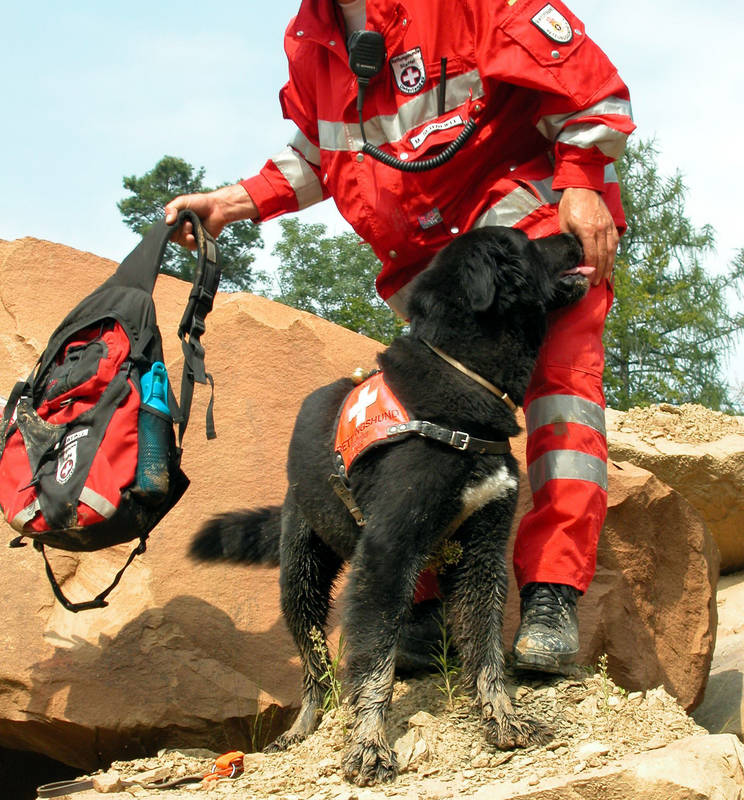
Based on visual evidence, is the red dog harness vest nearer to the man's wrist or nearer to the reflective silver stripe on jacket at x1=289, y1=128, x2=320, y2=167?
the man's wrist

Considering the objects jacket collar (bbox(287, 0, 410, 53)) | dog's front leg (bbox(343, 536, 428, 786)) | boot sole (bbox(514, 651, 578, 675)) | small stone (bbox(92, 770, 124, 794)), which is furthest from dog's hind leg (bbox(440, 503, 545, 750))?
jacket collar (bbox(287, 0, 410, 53))

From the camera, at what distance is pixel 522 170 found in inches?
135

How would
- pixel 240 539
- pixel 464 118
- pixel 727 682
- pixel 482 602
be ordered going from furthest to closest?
1. pixel 727 682
2. pixel 240 539
3. pixel 464 118
4. pixel 482 602

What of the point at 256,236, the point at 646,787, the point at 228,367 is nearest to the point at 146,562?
the point at 228,367

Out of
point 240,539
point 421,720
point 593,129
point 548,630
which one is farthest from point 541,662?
point 593,129

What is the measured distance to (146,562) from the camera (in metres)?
4.06

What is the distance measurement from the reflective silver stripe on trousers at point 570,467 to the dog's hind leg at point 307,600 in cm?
95

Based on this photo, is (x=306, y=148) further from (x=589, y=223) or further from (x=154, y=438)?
(x=154, y=438)

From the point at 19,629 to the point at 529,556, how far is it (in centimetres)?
231

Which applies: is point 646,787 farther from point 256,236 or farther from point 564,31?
point 256,236

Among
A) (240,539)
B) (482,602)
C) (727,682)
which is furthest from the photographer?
(727,682)

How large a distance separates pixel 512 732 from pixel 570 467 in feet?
3.14

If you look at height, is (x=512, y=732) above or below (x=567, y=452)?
below

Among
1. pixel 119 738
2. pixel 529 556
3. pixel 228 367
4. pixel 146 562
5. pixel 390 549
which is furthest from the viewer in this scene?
pixel 228 367
